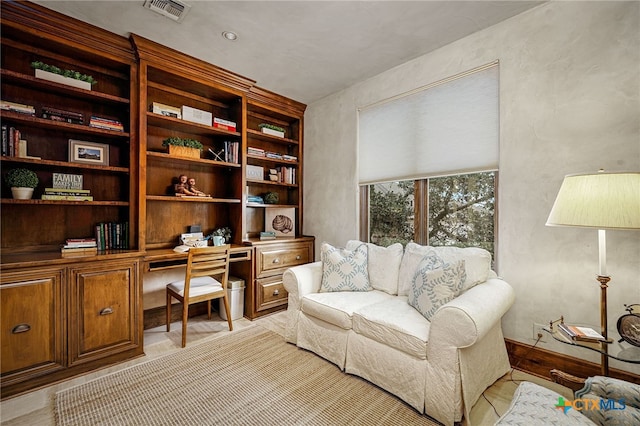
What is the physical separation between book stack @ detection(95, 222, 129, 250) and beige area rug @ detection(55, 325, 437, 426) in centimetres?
102

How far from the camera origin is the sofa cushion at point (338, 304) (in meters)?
2.08

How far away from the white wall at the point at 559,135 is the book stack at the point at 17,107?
3.41 meters

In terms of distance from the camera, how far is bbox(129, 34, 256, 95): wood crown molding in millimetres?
2445

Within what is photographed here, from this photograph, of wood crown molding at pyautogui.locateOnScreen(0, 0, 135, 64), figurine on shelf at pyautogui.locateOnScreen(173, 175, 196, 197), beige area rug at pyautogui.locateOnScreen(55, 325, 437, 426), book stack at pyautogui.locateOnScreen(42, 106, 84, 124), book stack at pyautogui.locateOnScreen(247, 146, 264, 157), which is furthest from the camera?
book stack at pyautogui.locateOnScreen(247, 146, 264, 157)

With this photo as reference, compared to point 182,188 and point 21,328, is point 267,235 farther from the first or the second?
point 21,328

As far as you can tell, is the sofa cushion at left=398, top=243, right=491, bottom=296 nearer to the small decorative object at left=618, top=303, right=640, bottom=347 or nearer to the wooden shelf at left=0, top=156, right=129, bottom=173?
the small decorative object at left=618, top=303, right=640, bottom=347

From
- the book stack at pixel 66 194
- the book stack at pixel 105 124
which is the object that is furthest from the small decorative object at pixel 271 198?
the book stack at pixel 66 194

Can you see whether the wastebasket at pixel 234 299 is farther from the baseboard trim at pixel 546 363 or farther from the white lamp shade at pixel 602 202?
the white lamp shade at pixel 602 202

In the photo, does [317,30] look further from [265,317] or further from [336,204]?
[265,317]

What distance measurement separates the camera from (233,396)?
1830 mm

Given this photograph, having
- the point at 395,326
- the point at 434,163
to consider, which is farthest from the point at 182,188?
the point at 434,163

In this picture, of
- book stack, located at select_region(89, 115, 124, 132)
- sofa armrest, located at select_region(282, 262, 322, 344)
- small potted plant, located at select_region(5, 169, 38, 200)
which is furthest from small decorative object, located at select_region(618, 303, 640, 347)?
small potted plant, located at select_region(5, 169, 38, 200)

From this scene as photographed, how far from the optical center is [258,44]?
252cm

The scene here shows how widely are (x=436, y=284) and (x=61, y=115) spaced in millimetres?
3147
